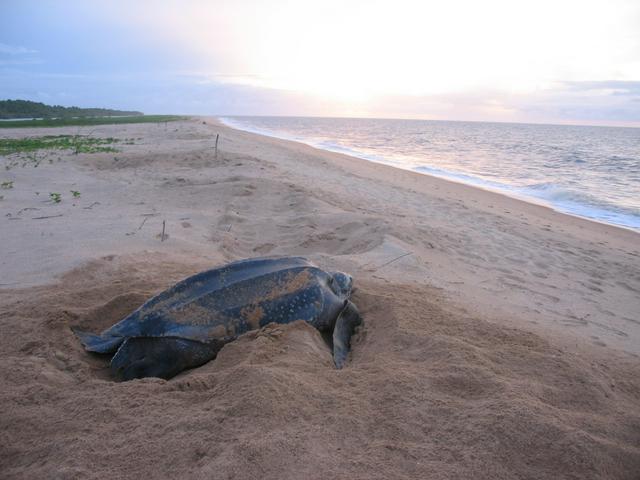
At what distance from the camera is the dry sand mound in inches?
62.2

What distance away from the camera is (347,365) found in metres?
2.46

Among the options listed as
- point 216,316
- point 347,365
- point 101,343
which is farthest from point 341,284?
point 101,343

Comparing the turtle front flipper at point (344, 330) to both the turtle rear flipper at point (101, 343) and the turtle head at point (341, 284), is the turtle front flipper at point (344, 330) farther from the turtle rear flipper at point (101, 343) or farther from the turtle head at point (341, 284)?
the turtle rear flipper at point (101, 343)

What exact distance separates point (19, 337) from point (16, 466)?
45.9 inches

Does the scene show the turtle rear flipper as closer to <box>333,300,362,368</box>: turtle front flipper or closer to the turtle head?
<box>333,300,362,368</box>: turtle front flipper

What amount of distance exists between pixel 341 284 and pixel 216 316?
40.9 inches

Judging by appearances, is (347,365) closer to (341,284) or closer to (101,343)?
(341,284)

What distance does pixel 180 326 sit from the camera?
96.7 inches

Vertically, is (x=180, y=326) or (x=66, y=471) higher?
(x=180, y=326)

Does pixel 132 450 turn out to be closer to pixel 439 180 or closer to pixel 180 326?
pixel 180 326

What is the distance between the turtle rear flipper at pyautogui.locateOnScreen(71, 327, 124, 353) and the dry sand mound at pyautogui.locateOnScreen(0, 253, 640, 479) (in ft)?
0.21

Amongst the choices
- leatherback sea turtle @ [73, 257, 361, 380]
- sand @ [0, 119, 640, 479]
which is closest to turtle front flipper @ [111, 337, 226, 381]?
leatherback sea turtle @ [73, 257, 361, 380]

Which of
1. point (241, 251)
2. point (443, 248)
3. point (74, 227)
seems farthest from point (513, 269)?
point (74, 227)

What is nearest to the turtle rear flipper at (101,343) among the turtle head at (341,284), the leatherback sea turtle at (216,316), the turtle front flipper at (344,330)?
the leatherback sea turtle at (216,316)
